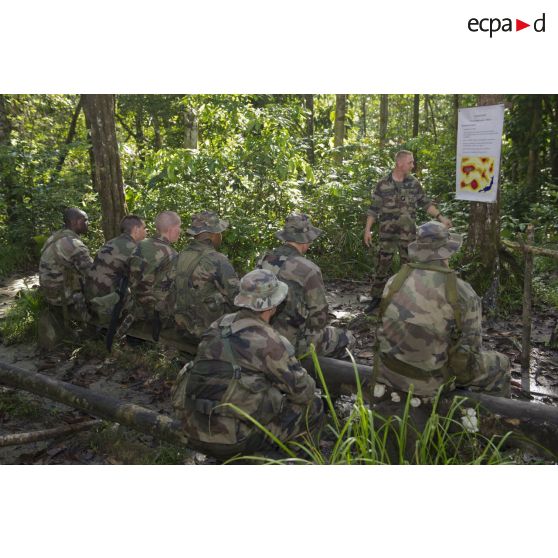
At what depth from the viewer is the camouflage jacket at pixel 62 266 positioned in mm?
6988

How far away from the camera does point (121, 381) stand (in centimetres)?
598

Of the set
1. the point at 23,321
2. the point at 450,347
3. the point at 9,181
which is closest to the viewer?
the point at 450,347

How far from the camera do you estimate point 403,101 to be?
2703 centimetres

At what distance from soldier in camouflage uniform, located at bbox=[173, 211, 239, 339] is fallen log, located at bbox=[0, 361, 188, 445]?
4.63 feet

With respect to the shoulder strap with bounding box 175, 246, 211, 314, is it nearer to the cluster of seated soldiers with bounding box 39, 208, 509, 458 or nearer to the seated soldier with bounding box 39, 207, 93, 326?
the cluster of seated soldiers with bounding box 39, 208, 509, 458

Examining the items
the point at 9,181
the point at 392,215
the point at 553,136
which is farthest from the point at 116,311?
the point at 553,136

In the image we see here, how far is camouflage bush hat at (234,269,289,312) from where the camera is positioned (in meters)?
3.69

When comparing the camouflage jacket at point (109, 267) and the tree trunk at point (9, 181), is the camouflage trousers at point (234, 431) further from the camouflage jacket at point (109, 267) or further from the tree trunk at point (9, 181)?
the tree trunk at point (9, 181)

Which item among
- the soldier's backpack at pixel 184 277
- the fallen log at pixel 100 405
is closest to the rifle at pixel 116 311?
the soldier's backpack at pixel 184 277

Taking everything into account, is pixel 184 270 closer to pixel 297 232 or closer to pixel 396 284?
pixel 297 232

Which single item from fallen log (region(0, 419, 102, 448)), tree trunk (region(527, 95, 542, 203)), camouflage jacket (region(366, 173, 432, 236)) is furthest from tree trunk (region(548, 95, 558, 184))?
fallen log (region(0, 419, 102, 448))

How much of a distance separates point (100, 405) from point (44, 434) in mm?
478

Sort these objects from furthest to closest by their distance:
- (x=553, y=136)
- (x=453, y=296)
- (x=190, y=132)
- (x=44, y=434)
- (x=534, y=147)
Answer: (x=534, y=147), (x=553, y=136), (x=190, y=132), (x=44, y=434), (x=453, y=296)

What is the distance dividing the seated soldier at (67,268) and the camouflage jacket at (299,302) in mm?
2975
